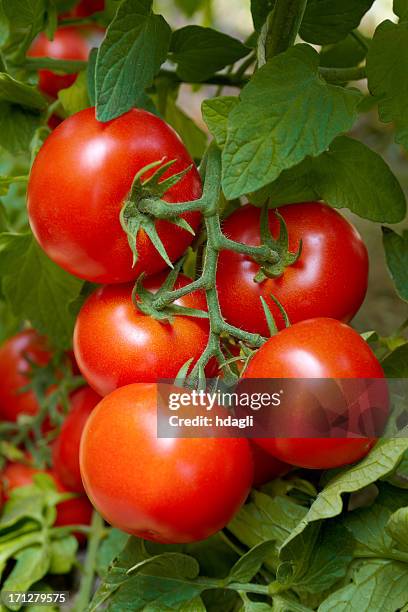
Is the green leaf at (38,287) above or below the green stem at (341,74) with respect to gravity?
below

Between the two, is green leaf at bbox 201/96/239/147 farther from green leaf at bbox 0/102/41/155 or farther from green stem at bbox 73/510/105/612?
green stem at bbox 73/510/105/612

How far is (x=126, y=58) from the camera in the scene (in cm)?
51

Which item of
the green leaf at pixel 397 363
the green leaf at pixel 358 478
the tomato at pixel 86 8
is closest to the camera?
→ the green leaf at pixel 358 478

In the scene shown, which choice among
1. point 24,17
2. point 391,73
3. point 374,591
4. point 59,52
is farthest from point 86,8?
point 374,591

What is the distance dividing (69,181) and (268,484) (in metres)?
0.27

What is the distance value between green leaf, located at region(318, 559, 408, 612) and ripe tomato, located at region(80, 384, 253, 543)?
91 millimetres

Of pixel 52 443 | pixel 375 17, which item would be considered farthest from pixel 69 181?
pixel 375 17

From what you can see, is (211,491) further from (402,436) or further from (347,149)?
(347,149)

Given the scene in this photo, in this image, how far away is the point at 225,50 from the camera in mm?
619

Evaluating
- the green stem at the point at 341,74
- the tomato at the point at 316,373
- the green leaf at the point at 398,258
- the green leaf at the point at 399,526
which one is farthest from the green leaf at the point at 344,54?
the green leaf at the point at 399,526

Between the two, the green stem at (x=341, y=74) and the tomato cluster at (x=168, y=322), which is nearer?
the tomato cluster at (x=168, y=322)

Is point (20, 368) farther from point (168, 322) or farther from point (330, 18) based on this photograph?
point (330, 18)

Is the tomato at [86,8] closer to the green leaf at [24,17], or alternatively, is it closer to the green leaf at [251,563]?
the green leaf at [24,17]

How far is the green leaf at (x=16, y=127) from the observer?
634 mm
